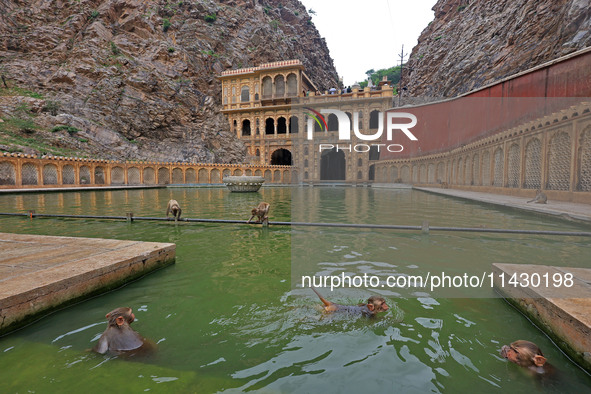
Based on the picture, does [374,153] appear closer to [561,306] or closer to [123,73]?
[123,73]

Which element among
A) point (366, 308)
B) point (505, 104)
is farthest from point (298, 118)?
point (366, 308)

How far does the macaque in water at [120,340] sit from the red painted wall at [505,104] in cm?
1623

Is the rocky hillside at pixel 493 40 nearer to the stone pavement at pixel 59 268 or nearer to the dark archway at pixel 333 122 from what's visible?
the dark archway at pixel 333 122

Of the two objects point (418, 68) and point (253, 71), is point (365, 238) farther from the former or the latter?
point (418, 68)

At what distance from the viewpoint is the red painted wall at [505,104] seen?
1234cm

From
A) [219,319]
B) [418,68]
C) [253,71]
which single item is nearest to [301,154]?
[253,71]

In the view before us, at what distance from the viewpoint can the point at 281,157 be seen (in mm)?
47594

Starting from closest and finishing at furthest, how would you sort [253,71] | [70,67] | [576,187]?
[576,187] < [70,67] < [253,71]

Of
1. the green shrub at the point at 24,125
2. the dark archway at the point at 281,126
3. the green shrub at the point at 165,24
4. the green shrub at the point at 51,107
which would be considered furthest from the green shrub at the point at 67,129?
the dark archway at the point at 281,126

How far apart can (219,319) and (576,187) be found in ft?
46.9

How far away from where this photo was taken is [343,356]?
89.4 inches

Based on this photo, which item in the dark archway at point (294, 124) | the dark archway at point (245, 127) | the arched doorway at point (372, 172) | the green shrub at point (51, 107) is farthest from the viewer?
the dark archway at point (245, 127)

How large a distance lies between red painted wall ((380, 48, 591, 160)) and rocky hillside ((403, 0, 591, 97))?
5341mm

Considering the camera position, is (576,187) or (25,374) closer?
(25,374)
